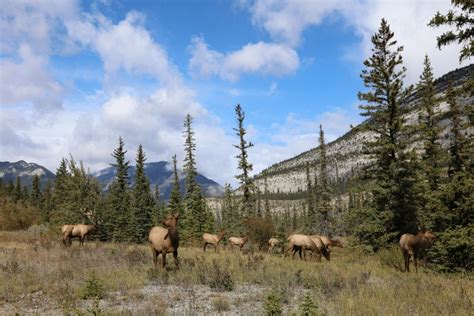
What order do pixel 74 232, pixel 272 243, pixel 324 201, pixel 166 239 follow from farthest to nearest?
pixel 324 201 → pixel 272 243 → pixel 74 232 → pixel 166 239

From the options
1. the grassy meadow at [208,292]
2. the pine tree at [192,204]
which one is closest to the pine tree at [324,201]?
the pine tree at [192,204]

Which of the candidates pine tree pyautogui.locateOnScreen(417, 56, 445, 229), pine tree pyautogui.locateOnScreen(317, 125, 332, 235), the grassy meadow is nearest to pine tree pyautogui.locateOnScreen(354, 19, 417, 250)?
pine tree pyautogui.locateOnScreen(417, 56, 445, 229)

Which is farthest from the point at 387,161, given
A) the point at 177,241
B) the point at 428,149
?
the point at 177,241

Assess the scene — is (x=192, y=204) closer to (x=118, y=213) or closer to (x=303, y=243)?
(x=118, y=213)

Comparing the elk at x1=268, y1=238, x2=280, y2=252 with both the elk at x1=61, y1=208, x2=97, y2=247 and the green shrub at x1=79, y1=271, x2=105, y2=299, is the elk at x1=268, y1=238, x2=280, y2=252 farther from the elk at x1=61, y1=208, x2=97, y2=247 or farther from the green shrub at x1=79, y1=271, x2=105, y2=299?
the green shrub at x1=79, y1=271, x2=105, y2=299

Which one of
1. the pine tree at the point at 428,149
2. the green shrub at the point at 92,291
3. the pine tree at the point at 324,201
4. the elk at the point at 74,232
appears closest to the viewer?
the green shrub at the point at 92,291

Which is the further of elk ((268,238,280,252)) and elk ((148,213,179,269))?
elk ((268,238,280,252))

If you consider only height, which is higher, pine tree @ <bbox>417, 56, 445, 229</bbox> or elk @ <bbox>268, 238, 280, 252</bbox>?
pine tree @ <bbox>417, 56, 445, 229</bbox>

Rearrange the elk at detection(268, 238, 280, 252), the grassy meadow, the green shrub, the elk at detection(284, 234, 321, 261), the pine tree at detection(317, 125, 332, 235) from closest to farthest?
the grassy meadow, the green shrub, the elk at detection(284, 234, 321, 261), the elk at detection(268, 238, 280, 252), the pine tree at detection(317, 125, 332, 235)

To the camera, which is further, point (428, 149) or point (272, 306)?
point (428, 149)

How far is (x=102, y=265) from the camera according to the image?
39.6ft

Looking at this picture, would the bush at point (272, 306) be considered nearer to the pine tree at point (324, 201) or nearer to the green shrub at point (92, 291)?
the green shrub at point (92, 291)

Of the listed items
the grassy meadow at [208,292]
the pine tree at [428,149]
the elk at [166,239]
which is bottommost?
the grassy meadow at [208,292]

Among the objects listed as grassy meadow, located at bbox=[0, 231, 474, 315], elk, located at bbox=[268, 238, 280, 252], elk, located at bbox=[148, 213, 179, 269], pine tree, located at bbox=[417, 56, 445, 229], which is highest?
pine tree, located at bbox=[417, 56, 445, 229]
